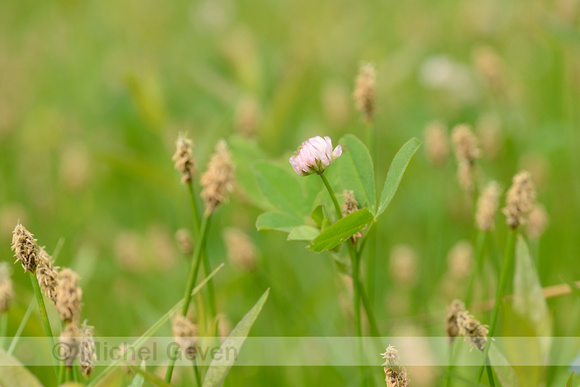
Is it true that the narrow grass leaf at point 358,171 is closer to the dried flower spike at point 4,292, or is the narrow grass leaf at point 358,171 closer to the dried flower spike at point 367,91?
the dried flower spike at point 367,91

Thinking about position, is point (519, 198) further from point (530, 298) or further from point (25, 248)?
point (25, 248)

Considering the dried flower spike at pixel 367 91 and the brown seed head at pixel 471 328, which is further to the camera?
the dried flower spike at pixel 367 91

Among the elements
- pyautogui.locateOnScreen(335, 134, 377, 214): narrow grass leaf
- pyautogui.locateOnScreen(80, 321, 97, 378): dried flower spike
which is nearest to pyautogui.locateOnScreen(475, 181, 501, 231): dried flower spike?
pyautogui.locateOnScreen(335, 134, 377, 214): narrow grass leaf

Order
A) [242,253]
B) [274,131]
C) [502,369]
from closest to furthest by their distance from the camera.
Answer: [502,369]
[242,253]
[274,131]

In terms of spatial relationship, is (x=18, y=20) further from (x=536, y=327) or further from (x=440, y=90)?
(x=536, y=327)

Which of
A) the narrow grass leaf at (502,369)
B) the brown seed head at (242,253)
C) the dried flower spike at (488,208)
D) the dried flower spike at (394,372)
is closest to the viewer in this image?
the dried flower spike at (394,372)

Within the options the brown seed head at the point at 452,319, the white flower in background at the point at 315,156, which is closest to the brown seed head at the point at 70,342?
the white flower in background at the point at 315,156

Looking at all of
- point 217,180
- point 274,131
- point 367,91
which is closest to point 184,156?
point 217,180
